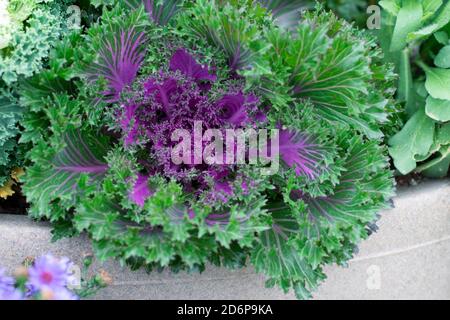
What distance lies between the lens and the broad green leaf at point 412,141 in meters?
1.46

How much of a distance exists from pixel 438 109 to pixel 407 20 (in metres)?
0.23

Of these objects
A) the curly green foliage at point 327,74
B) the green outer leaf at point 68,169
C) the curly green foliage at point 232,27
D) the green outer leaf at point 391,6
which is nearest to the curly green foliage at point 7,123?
the green outer leaf at point 68,169

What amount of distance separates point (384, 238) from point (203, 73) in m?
0.61

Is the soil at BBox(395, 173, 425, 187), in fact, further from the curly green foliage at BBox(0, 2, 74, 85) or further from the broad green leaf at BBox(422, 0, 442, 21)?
the curly green foliage at BBox(0, 2, 74, 85)

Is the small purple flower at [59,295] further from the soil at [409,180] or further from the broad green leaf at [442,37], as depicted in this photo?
the broad green leaf at [442,37]

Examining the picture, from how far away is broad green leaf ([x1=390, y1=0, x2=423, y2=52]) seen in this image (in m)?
1.40

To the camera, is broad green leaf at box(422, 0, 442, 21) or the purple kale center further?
broad green leaf at box(422, 0, 442, 21)

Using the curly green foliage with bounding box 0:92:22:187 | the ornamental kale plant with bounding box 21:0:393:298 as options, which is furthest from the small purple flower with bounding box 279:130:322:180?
the curly green foliage with bounding box 0:92:22:187

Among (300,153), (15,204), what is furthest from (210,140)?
(15,204)

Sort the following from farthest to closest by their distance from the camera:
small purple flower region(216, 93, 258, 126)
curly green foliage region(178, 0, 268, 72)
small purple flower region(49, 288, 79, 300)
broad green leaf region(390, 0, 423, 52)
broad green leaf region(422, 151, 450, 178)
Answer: broad green leaf region(422, 151, 450, 178)
broad green leaf region(390, 0, 423, 52)
small purple flower region(216, 93, 258, 126)
curly green foliage region(178, 0, 268, 72)
small purple flower region(49, 288, 79, 300)

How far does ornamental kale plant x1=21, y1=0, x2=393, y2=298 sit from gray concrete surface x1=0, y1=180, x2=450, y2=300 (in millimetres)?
80

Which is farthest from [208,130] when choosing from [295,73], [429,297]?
[429,297]

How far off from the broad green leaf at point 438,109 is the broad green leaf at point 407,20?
0.17m

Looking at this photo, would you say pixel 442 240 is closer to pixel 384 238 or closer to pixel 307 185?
pixel 384 238
